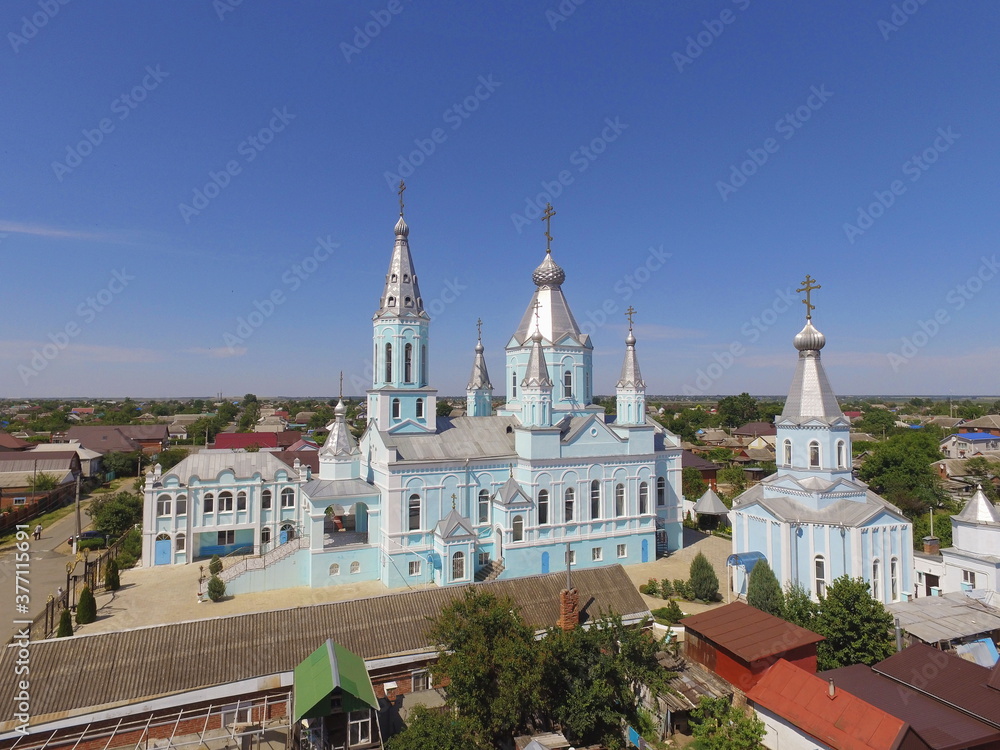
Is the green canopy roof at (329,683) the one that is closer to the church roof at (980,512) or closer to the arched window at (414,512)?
the arched window at (414,512)

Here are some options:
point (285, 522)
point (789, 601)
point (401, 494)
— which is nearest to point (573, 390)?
point (401, 494)

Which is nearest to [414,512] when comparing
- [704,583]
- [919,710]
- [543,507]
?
[543,507]

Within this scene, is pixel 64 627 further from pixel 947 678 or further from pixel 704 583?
pixel 947 678

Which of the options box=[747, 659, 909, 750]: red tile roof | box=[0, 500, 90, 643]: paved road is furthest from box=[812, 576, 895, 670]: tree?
box=[0, 500, 90, 643]: paved road

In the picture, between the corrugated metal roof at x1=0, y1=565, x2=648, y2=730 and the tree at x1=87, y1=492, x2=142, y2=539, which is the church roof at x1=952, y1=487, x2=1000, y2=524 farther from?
the tree at x1=87, y1=492, x2=142, y2=539

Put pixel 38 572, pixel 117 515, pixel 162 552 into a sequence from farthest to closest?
1. pixel 117 515
2. pixel 38 572
3. pixel 162 552

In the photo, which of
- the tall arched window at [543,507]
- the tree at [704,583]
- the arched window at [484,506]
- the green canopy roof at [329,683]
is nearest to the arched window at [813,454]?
the tree at [704,583]
